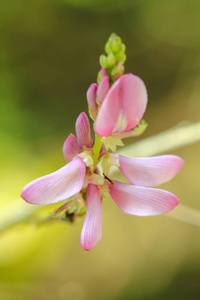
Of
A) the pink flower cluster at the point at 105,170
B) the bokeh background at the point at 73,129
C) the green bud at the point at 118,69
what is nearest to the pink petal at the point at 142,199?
the pink flower cluster at the point at 105,170

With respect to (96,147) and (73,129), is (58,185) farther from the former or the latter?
(73,129)

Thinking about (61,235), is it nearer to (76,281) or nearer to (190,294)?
(76,281)

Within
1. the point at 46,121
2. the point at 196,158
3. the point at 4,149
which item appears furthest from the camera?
the point at 196,158

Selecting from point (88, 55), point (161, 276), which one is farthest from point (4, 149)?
point (161, 276)

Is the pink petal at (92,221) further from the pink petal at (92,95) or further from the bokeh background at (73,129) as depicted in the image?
the bokeh background at (73,129)

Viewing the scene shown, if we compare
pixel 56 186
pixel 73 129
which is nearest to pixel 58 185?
pixel 56 186

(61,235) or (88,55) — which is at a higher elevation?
(88,55)

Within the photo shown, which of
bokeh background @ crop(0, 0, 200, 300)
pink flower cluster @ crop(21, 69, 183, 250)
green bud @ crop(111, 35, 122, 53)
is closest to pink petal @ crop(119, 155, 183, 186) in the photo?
pink flower cluster @ crop(21, 69, 183, 250)

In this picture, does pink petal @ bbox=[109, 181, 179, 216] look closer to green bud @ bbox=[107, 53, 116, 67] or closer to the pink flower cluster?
the pink flower cluster
